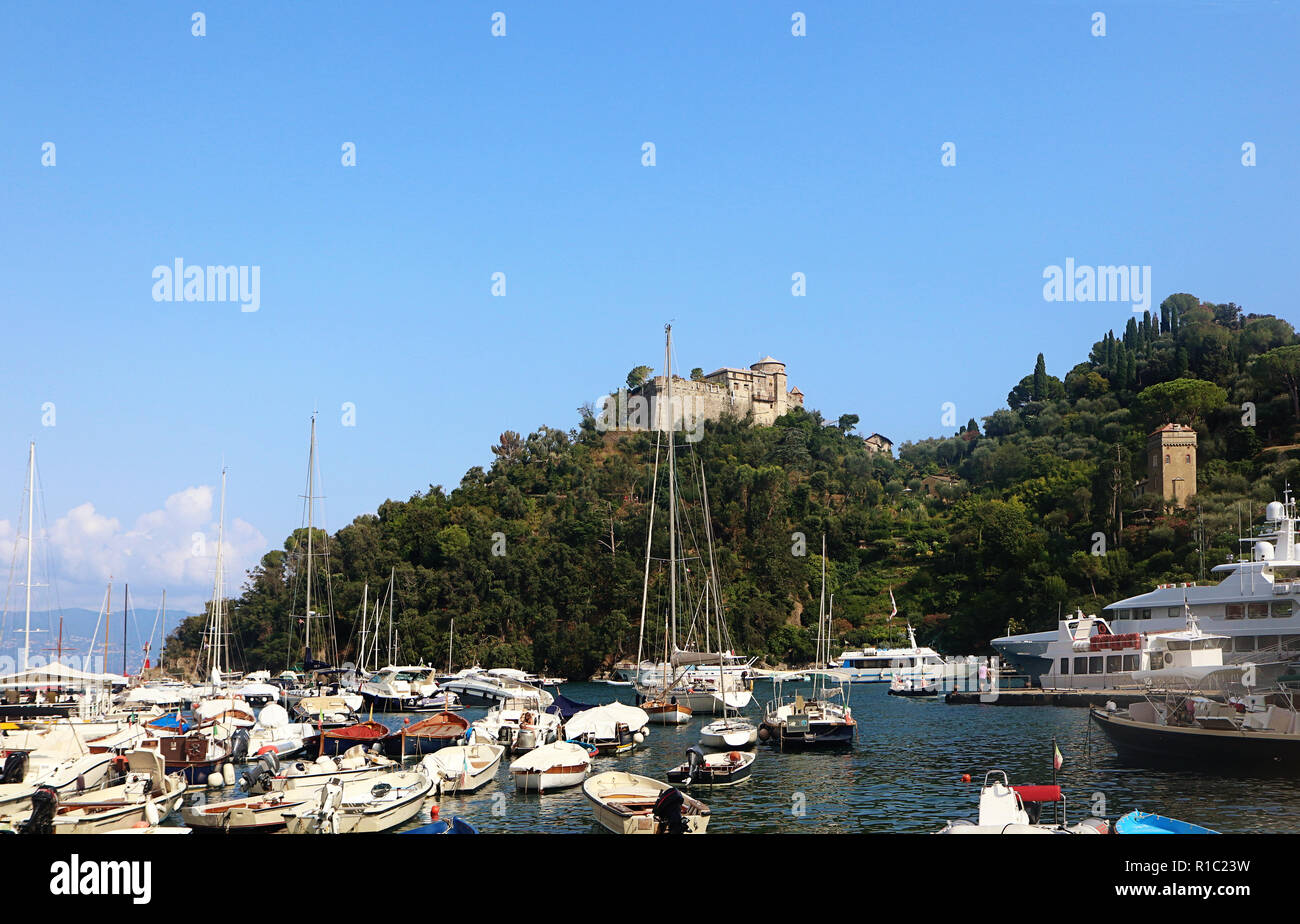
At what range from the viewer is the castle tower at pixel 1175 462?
391ft

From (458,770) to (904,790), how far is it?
1471 cm

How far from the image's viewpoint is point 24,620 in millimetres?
56406

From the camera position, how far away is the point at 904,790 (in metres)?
35.2

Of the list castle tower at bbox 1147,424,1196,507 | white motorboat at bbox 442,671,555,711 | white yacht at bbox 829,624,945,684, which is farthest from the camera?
castle tower at bbox 1147,424,1196,507

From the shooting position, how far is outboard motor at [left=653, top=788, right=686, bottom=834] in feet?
76.6

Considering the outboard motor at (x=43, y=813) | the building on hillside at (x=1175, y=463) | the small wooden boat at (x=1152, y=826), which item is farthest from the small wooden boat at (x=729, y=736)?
the building on hillside at (x=1175, y=463)

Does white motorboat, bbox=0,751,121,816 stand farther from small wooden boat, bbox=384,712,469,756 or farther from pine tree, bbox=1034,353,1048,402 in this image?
pine tree, bbox=1034,353,1048,402

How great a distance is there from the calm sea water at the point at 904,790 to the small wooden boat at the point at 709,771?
0.44m

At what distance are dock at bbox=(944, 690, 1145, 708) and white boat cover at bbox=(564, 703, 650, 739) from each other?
33238mm

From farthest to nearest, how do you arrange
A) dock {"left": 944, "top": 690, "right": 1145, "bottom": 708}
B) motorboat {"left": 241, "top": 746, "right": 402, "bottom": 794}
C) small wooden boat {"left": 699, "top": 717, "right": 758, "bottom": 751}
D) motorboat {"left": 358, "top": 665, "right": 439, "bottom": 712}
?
motorboat {"left": 358, "top": 665, "right": 439, "bottom": 712} → dock {"left": 944, "top": 690, "right": 1145, "bottom": 708} → small wooden boat {"left": 699, "top": 717, "right": 758, "bottom": 751} → motorboat {"left": 241, "top": 746, "right": 402, "bottom": 794}

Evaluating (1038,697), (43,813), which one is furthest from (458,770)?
(1038,697)

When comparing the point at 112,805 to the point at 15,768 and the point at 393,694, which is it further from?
the point at 393,694

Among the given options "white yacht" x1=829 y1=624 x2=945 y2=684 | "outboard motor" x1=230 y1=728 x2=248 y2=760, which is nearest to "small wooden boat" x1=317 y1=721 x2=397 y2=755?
"outboard motor" x1=230 y1=728 x2=248 y2=760
